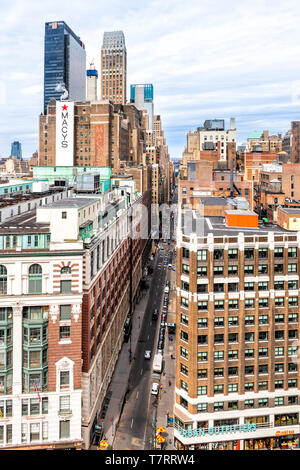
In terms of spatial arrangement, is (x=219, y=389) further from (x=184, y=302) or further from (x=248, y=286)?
(x=248, y=286)

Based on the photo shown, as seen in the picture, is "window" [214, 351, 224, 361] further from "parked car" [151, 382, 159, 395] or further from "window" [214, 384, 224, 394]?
"parked car" [151, 382, 159, 395]

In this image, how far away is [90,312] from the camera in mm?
46656

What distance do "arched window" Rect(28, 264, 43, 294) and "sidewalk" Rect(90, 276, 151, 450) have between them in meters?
21.4

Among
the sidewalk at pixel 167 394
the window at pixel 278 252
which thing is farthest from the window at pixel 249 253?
the sidewalk at pixel 167 394

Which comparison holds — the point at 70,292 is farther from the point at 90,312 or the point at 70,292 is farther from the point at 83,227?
the point at 83,227

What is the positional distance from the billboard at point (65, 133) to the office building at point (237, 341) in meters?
100

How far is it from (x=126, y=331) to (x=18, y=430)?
3933cm

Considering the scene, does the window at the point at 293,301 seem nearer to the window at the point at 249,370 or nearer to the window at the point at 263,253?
the window at the point at 263,253

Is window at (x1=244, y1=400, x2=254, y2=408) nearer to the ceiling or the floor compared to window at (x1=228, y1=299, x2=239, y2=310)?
nearer to the floor

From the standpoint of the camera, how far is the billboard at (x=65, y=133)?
138375 millimetres

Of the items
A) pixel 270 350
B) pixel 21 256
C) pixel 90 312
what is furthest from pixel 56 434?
pixel 270 350

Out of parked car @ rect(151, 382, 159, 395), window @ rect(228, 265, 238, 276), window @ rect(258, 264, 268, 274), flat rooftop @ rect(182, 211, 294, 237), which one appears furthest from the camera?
parked car @ rect(151, 382, 159, 395)

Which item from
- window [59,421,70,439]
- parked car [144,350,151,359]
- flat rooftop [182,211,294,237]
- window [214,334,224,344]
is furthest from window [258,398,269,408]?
parked car [144,350,151,359]

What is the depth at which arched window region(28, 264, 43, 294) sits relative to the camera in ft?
139
